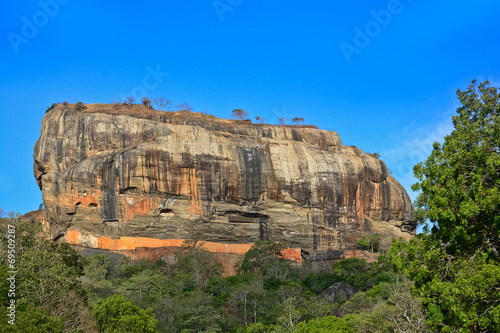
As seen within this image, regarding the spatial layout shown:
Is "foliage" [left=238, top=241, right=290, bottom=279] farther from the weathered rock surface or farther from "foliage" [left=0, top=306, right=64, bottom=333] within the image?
"foliage" [left=0, top=306, right=64, bottom=333]

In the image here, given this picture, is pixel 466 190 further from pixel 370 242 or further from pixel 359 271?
pixel 370 242

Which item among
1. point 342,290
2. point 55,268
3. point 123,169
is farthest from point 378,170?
point 55,268

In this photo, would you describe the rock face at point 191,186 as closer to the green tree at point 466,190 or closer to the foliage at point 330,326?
the foliage at point 330,326

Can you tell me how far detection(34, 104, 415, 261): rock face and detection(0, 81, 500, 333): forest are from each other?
4.75m

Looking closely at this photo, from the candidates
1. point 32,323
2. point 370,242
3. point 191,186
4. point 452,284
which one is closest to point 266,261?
point 191,186

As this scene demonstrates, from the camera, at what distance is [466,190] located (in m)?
13.4

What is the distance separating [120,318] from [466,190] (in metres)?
14.7

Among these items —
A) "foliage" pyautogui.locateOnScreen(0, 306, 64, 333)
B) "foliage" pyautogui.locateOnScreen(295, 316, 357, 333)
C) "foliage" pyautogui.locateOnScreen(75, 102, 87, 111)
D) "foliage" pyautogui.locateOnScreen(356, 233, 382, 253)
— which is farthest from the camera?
"foliage" pyautogui.locateOnScreen(75, 102, 87, 111)

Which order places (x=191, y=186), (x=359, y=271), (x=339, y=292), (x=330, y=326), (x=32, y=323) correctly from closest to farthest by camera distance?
(x=32, y=323) < (x=330, y=326) < (x=339, y=292) < (x=359, y=271) < (x=191, y=186)

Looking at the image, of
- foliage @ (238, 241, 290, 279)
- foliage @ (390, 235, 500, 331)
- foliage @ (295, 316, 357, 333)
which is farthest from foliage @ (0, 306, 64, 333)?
foliage @ (238, 241, 290, 279)

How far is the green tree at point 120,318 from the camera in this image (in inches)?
841

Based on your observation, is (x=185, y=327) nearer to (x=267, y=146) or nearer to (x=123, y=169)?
(x=123, y=169)

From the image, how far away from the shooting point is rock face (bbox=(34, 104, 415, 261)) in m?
50.8

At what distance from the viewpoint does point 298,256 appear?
173 feet
